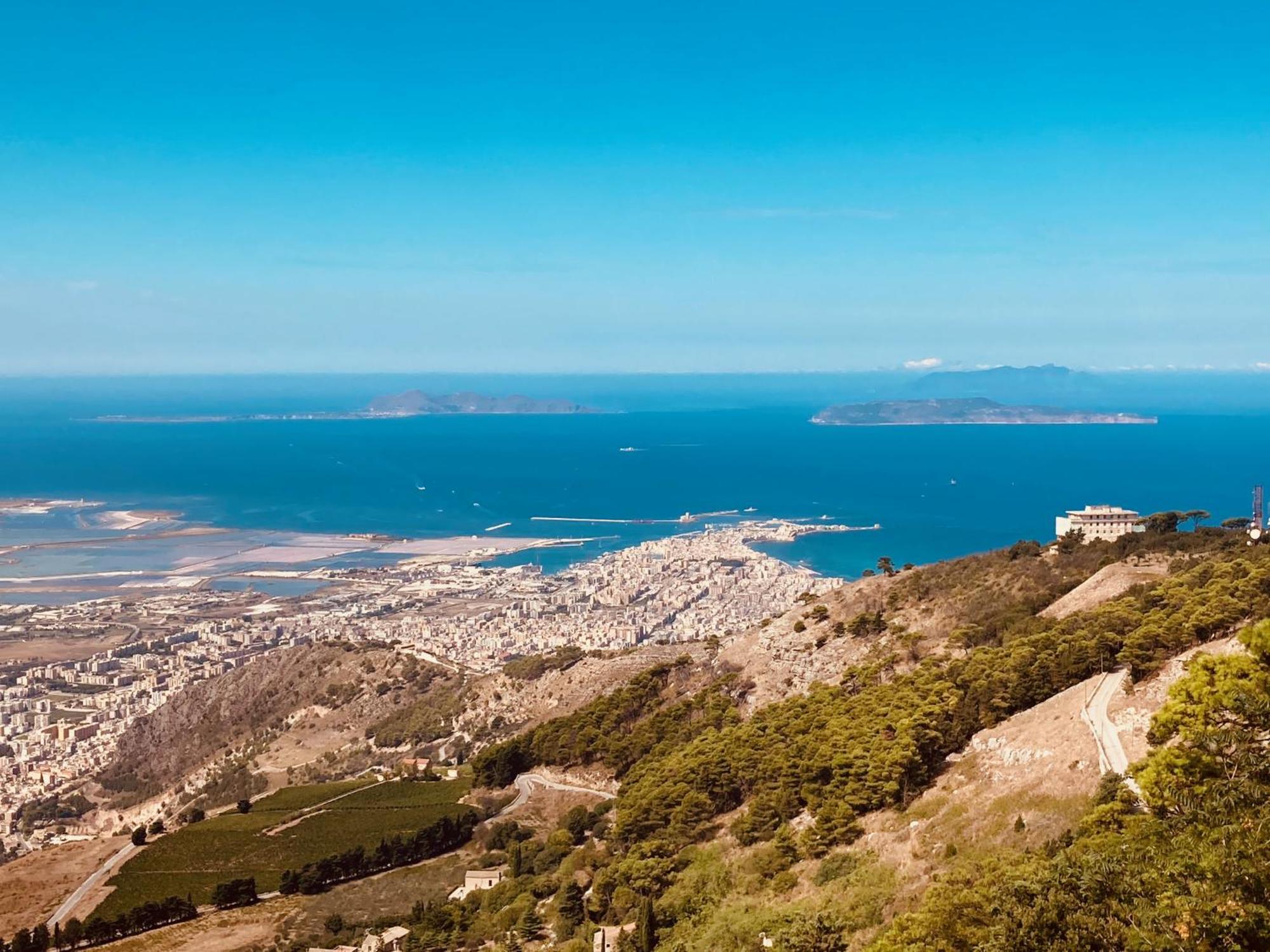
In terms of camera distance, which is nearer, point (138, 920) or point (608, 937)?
point (608, 937)

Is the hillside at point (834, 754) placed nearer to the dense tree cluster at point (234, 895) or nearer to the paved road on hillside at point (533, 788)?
the paved road on hillside at point (533, 788)

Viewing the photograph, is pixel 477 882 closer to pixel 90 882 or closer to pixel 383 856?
pixel 383 856

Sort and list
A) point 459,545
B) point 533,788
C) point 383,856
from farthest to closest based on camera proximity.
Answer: point 459,545
point 533,788
point 383,856

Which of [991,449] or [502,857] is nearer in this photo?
[502,857]

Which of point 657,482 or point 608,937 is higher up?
point 608,937

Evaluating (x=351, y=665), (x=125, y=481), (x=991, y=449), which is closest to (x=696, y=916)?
(x=351, y=665)

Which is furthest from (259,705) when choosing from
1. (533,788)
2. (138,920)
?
(138,920)

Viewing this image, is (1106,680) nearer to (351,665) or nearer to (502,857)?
(502,857)
